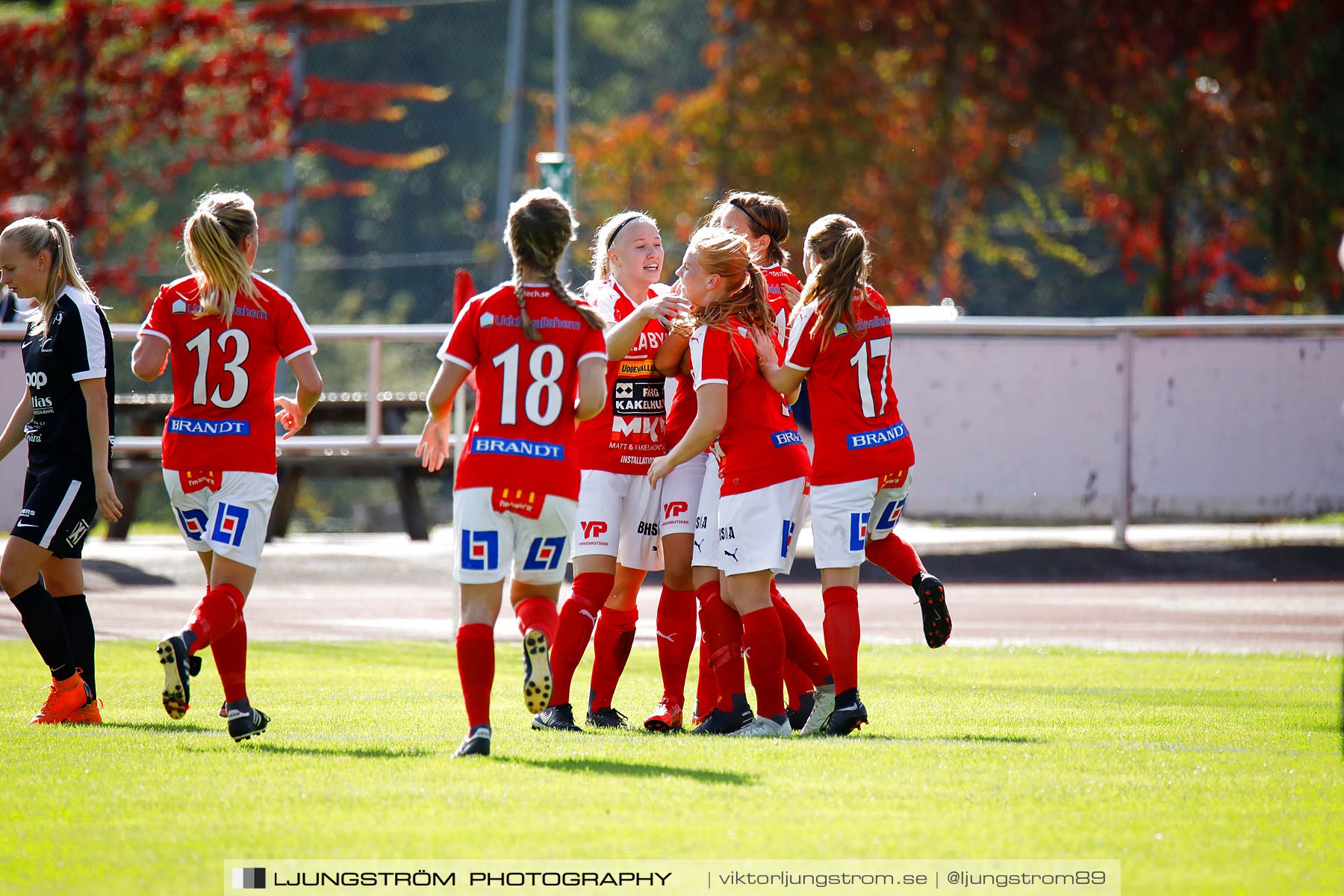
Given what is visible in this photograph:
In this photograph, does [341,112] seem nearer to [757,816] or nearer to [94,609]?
[94,609]

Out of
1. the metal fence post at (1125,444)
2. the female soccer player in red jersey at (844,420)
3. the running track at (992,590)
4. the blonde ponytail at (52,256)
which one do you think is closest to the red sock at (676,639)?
the female soccer player in red jersey at (844,420)

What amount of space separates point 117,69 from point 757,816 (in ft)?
58.7

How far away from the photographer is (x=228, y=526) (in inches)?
242

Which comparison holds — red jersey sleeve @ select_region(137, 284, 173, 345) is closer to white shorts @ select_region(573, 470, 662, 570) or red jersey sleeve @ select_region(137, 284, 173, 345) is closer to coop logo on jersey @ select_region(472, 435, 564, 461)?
coop logo on jersey @ select_region(472, 435, 564, 461)

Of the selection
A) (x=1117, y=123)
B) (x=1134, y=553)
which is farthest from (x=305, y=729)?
(x=1117, y=123)

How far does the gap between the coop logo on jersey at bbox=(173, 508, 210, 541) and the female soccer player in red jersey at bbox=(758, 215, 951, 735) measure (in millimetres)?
2149

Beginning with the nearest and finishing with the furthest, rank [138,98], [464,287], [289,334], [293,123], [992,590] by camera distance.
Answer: [289,334]
[464,287]
[992,590]
[138,98]
[293,123]

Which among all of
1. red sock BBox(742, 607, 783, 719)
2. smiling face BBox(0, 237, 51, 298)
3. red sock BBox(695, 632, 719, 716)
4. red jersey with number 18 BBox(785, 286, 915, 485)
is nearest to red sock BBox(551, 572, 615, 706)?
red sock BBox(695, 632, 719, 716)

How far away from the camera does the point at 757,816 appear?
4.67m

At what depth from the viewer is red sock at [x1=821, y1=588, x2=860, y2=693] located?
646cm

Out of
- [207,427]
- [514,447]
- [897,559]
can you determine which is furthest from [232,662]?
[897,559]

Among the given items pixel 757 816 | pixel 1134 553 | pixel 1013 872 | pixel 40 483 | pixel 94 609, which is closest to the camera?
pixel 1013 872

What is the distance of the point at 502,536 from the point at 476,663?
420 mm

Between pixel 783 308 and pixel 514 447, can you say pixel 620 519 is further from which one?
pixel 514 447
